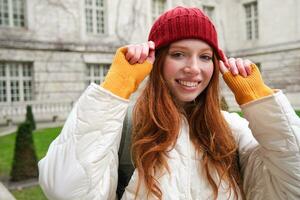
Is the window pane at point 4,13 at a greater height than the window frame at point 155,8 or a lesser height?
lesser

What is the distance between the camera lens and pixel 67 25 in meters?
16.6

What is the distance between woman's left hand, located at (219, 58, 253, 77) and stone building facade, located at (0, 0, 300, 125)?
13402mm

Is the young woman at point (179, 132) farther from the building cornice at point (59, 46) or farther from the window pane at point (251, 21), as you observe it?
the window pane at point (251, 21)

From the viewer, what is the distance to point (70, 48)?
16.5 m

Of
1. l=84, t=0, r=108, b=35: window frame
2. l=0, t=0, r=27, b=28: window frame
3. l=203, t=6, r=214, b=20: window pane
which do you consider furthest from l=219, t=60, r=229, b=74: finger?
l=203, t=6, r=214, b=20: window pane

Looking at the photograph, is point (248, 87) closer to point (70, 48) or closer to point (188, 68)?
point (188, 68)

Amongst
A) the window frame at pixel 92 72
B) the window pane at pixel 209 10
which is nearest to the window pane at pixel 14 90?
the window frame at pixel 92 72

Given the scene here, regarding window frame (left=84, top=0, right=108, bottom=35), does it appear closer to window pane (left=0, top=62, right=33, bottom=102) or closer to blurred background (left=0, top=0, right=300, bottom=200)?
blurred background (left=0, top=0, right=300, bottom=200)

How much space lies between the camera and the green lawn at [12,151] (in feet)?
18.7

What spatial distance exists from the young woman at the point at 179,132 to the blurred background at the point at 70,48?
1003cm

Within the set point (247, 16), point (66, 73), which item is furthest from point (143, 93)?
point (247, 16)

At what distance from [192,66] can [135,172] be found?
58 centimetres

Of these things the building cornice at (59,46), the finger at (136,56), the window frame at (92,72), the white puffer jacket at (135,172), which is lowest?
the white puffer jacket at (135,172)

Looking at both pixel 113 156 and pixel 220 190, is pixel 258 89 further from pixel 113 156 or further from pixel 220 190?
pixel 113 156
